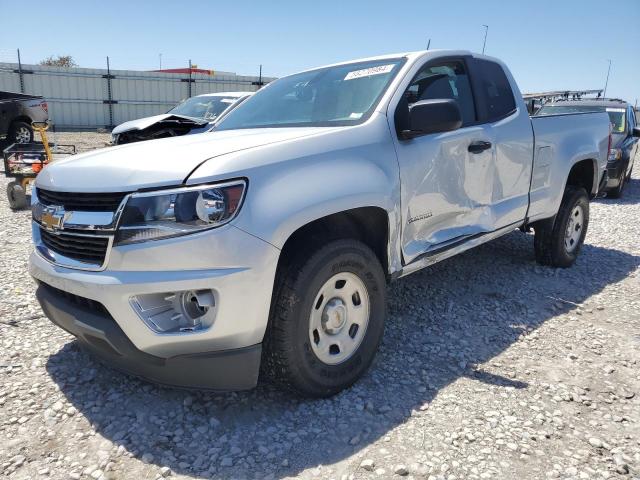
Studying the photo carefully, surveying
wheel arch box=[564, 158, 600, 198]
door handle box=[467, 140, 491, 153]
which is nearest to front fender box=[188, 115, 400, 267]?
door handle box=[467, 140, 491, 153]

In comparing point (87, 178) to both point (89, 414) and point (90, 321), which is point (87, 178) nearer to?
point (90, 321)

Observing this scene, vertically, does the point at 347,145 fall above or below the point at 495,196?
above

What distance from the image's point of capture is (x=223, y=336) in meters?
2.23

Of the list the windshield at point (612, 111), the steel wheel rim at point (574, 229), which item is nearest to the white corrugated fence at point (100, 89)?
the windshield at point (612, 111)

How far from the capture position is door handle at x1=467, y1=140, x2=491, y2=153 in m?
3.47

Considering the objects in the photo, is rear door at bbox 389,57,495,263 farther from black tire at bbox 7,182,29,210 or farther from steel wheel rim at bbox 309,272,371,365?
black tire at bbox 7,182,29,210

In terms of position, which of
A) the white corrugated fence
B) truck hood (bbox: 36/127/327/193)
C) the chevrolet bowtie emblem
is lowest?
the chevrolet bowtie emblem

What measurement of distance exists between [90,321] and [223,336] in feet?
2.09

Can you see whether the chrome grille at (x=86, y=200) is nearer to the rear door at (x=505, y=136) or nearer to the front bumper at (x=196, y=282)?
the front bumper at (x=196, y=282)

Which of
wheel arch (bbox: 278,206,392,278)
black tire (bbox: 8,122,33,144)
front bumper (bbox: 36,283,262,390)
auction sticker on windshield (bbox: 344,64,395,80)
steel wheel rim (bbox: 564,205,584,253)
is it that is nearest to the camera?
front bumper (bbox: 36,283,262,390)

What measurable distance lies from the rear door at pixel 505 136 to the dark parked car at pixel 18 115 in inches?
474

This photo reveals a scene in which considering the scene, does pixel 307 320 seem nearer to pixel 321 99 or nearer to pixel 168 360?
pixel 168 360

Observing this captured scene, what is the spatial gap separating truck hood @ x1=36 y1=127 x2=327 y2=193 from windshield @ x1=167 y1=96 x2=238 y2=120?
7238 mm

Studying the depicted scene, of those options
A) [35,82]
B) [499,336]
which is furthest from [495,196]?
[35,82]
